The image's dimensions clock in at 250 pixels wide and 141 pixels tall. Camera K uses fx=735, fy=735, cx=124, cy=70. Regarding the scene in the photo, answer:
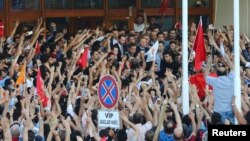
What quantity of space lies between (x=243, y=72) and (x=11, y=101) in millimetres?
3982

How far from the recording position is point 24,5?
21.6 meters

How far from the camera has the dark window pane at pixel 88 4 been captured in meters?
21.7

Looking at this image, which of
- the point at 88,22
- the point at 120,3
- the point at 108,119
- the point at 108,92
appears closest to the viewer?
the point at 108,119

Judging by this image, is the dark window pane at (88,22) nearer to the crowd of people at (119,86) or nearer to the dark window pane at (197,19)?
the crowd of people at (119,86)

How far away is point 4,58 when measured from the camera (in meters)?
16.3

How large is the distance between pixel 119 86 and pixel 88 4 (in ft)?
35.9

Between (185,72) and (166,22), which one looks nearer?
(185,72)

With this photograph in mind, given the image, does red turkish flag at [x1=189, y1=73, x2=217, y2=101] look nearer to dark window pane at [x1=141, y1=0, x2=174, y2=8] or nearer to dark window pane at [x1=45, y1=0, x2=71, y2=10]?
dark window pane at [x1=141, y1=0, x2=174, y2=8]

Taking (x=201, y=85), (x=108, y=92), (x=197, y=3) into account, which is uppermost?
(x=197, y=3)

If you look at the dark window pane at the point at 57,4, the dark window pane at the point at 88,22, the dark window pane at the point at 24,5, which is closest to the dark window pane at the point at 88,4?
the dark window pane at the point at 57,4

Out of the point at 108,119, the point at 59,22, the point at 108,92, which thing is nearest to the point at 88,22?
the point at 59,22

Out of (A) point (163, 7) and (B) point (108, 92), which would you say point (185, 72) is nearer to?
(B) point (108, 92)

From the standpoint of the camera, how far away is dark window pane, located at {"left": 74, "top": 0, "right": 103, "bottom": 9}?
71.3 ft

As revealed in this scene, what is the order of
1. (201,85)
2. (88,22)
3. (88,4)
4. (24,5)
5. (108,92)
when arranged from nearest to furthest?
1. (108,92)
2. (201,85)
3. (24,5)
4. (88,22)
5. (88,4)
